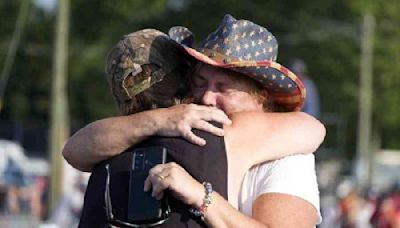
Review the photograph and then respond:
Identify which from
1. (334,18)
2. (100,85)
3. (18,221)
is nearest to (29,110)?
(100,85)

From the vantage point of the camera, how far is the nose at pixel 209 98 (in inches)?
147

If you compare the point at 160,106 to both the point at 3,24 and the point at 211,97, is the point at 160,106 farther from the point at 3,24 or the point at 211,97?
the point at 3,24

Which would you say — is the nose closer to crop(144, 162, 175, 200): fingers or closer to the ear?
the ear

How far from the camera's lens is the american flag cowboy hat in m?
3.69

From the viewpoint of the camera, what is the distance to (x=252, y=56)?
3.74 metres

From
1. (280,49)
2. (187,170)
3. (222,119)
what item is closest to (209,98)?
(222,119)

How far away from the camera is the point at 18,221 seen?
16.4 m

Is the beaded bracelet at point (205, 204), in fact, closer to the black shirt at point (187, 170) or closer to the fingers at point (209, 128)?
the black shirt at point (187, 170)

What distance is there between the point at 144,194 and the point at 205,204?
0.56 ft

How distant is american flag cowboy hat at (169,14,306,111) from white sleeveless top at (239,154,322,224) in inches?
9.0

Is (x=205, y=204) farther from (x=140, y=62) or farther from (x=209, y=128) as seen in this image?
(x=140, y=62)

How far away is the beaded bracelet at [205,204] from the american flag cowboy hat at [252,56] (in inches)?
14.2

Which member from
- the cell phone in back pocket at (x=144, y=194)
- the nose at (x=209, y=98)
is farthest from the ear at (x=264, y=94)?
the cell phone in back pocket at (x=144, y=194)

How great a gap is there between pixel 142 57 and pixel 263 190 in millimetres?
494
